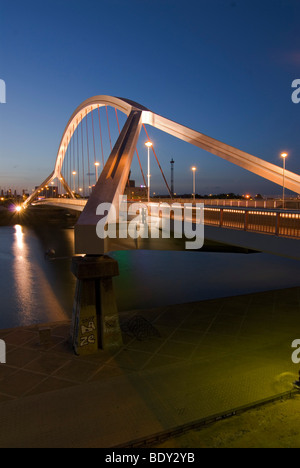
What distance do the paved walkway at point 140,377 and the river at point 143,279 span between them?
209 inches

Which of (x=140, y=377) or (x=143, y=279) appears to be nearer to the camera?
(x=140, y=377)

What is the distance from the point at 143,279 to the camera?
22031mm

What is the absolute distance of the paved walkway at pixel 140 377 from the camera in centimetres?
517

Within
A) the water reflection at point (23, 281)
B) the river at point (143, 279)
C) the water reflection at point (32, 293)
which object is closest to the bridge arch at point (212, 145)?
the river at point (143, 279)

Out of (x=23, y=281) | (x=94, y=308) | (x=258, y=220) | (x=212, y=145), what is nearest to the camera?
(x=94, y=308)

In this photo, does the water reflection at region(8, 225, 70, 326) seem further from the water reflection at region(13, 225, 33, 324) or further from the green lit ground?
the green lit ground

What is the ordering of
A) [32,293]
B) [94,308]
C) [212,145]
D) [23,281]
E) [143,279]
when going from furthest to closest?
[23,281] → [143,279] → [212,145] → [32,293] → [94,308]

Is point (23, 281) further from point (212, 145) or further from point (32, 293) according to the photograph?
point (212, 145)

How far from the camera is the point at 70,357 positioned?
805 centimetres

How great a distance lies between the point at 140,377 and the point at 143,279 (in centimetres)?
1525

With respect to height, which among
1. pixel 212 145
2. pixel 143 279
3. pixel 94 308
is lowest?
pixel 143 279

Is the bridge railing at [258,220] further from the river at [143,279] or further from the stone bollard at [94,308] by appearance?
the river at [143,279]

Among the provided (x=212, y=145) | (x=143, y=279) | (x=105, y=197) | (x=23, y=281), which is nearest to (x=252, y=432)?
(x=105, y=197)

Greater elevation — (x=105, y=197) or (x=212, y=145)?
(x=212, y=145)
